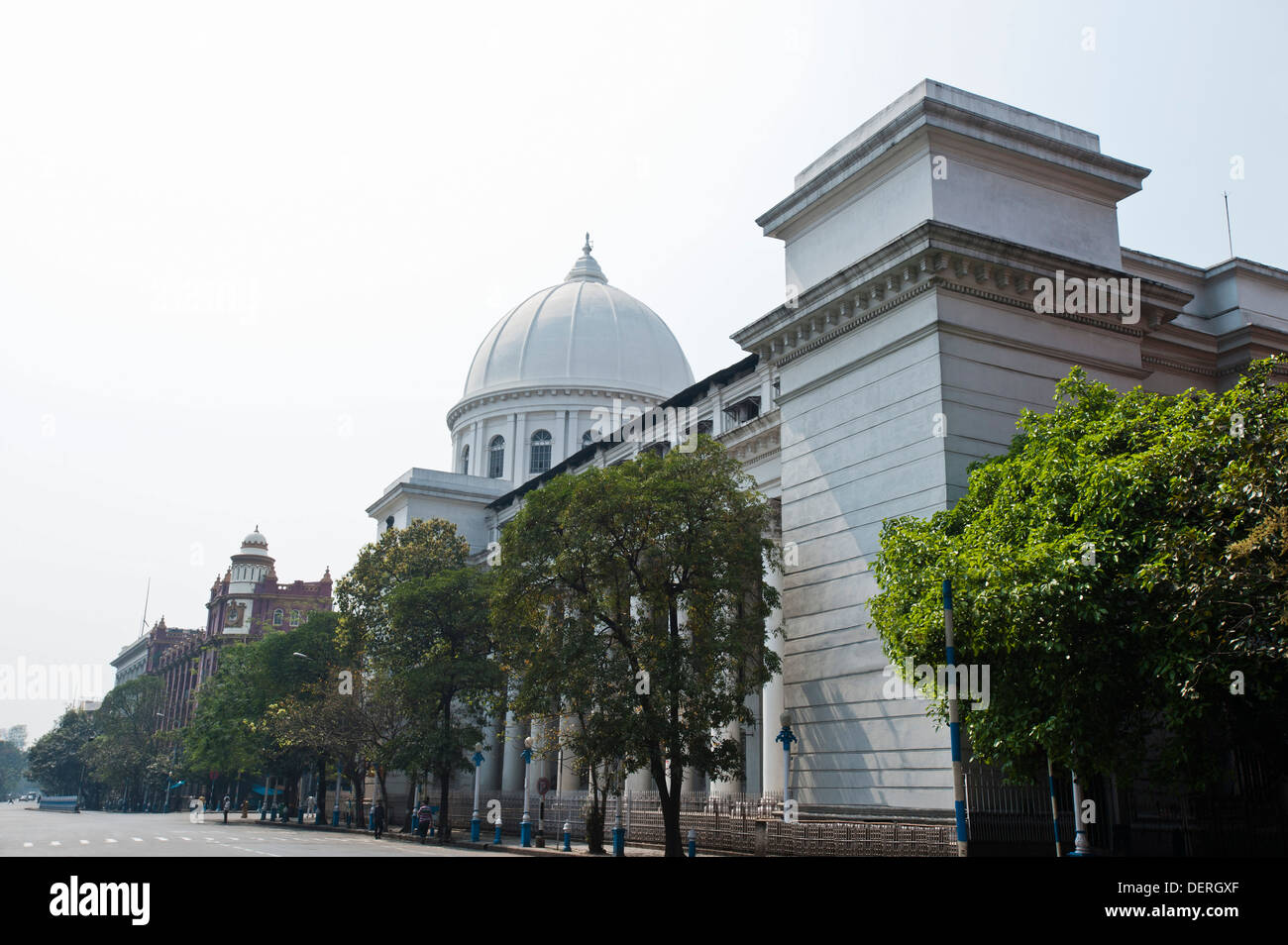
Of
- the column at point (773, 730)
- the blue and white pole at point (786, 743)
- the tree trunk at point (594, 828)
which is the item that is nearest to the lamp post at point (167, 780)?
the tree trunk at point (594, 828)

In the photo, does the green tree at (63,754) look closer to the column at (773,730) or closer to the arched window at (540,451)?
the arched window at (540,451)

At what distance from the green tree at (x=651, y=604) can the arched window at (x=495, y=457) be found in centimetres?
4401

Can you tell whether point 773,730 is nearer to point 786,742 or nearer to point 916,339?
point 786,742

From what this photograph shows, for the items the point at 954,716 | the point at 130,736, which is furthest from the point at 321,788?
the point at 130,736

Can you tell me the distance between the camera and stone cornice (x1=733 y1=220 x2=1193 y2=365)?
27.3m

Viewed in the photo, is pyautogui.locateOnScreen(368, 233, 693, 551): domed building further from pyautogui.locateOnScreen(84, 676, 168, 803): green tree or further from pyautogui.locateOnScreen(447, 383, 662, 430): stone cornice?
pyautogui.locateOnScreen(84, 676, 168, 803): green tree

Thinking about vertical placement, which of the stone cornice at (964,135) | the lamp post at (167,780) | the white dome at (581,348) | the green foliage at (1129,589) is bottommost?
the lamp post at (167,780)

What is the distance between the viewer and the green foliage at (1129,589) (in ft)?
57.2

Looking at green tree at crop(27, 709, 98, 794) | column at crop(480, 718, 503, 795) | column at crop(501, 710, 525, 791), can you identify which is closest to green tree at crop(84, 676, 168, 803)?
green tree at crop(27, 709, 98, 794)

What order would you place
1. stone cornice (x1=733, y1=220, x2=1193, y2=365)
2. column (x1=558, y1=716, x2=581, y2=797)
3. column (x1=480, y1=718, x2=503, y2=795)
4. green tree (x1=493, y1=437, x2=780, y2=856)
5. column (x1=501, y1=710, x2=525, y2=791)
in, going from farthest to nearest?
column (x1=480, y1=718, x2=503, y2=795)
column (x1=501, y1=710, x2=525, y2=791)
column (x1=558, y1=716, x2=581, y2=797)
green tree (x1=493, y1=437, x2=780, y2=856)
stone cornice (x1=733, y1=220, x2=1193, y2=365)

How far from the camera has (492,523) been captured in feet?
216

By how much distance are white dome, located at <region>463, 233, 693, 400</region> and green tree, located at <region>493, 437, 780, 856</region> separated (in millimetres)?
43096
